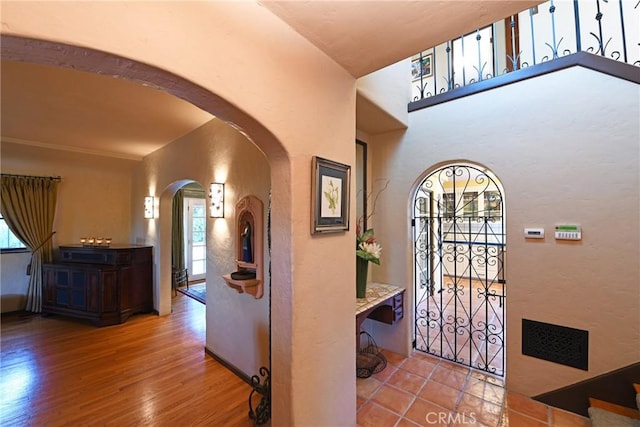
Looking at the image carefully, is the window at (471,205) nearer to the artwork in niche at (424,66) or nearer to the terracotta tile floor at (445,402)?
the terracotta tile floor at (445,402)

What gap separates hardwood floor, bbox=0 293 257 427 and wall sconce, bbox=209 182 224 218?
1598mm

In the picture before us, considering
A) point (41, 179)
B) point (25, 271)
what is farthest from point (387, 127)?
point (25, 271)

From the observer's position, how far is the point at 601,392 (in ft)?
5.88

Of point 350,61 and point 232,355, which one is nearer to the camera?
point 350,61

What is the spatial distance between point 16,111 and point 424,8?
388cm

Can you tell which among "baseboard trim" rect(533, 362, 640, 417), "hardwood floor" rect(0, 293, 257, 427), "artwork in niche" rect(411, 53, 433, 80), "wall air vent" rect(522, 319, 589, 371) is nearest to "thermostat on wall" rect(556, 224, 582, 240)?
"wall air vent" rect(522, 319, 589, 371)

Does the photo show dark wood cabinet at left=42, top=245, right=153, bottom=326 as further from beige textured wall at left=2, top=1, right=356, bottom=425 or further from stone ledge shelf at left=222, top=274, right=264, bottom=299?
beige textured wall at left=2, top=1, right=356, bottom=425

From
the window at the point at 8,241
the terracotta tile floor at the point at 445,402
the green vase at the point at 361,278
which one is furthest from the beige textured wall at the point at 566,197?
A: the window at the point at 8,241

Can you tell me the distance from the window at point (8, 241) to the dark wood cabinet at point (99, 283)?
0.72 meters

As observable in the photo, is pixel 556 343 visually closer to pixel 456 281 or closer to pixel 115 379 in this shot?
pixel 456 281

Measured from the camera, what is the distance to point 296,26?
1206 mm

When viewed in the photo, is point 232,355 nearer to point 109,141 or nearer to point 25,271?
point 109,141

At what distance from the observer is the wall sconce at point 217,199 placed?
265 centimetres

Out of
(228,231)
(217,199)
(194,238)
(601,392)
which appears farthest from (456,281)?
(194,238)
